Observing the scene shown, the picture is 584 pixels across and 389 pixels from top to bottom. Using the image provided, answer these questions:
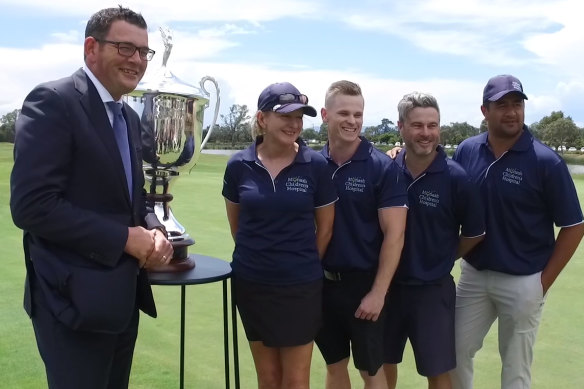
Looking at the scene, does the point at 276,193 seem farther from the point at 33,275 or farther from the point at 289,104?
the point at 33,275

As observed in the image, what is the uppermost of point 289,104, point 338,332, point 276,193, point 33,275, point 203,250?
point 289,104

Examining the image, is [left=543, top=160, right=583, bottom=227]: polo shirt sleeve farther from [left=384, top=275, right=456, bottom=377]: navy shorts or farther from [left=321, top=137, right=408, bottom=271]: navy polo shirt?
[left=321, top=137, right=408, bottom=271]: navy polo shirt

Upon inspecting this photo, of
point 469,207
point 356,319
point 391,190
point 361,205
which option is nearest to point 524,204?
point 469,207

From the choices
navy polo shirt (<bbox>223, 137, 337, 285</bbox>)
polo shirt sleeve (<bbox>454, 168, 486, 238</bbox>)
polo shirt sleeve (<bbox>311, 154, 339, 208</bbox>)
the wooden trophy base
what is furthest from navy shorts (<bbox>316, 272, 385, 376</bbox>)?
the wooden trophy base

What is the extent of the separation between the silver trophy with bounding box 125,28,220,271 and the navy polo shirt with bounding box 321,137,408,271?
666 mm

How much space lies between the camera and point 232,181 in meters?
2.62

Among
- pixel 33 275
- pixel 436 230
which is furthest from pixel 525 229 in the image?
pixel 33 275

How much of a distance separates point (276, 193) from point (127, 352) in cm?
79

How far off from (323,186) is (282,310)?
1.68 feet

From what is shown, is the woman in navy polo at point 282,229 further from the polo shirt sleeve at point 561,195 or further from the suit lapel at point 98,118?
the polo shirt sleeve at point 561,195

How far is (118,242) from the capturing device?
1936 mm

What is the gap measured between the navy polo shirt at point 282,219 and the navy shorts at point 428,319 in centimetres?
48

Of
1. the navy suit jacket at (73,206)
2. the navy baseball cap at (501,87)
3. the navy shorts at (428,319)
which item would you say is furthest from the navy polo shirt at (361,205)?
the navy suit jacket at (73,206)

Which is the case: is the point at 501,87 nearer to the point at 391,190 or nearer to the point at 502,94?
the point at 502,94
